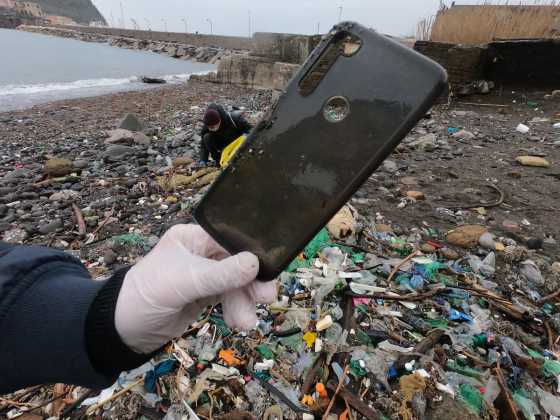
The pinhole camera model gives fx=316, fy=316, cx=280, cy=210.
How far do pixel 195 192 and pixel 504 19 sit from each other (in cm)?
1034

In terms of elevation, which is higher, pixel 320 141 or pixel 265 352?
pixel 320 141

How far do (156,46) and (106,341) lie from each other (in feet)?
175

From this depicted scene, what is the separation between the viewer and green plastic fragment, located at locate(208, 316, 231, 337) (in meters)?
2.29

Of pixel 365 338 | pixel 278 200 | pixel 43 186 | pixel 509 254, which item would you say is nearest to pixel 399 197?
pixel 509 254

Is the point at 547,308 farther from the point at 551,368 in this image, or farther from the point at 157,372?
the point at 157,372

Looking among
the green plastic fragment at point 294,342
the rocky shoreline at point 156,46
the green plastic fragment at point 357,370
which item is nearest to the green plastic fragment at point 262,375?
the green plastic fragment at point 294,342

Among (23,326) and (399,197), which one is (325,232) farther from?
(23,326)

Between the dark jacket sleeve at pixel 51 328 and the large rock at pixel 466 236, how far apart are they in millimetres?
3123

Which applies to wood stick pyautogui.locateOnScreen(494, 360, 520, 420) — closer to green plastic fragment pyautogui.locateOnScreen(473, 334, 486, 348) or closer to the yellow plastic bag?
green plastic fragment pyautogui.locateOnScreen(473, 334, 486, 348)

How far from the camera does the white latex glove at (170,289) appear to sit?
4.08ft

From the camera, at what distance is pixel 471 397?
1.83 metres

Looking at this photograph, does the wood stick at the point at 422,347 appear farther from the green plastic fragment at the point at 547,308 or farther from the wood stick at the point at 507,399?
the green plastic fragment at the point at 547,308

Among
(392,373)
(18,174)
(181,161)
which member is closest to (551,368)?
(392,373)

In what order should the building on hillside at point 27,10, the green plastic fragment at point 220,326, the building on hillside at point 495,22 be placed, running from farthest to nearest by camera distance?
the building on hillside at point 27,10, the building on hillside at point 495,22, the green plastic fragment at point 220,326
